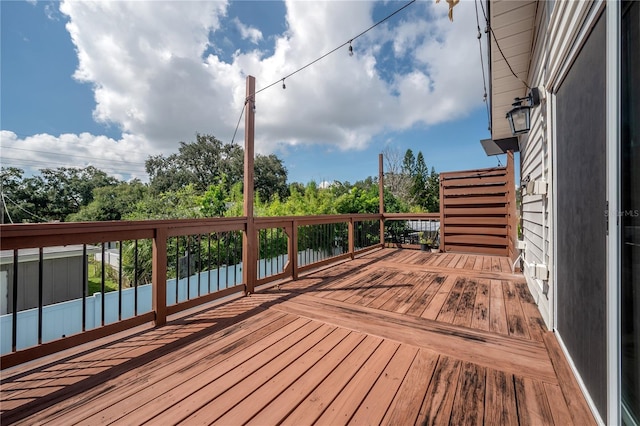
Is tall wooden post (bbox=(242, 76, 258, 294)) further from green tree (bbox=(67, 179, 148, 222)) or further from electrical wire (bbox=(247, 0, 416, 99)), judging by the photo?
green tree (bbox=(67, 179, 148, 222))

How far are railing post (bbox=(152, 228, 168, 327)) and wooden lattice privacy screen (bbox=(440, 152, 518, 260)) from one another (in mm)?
5370

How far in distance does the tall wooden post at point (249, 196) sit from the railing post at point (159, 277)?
35.1 inches

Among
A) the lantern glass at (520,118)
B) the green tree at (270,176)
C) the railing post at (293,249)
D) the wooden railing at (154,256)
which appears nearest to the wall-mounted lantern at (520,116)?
the lantern glass at (520,118)

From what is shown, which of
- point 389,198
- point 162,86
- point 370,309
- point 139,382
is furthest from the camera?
point 162,86

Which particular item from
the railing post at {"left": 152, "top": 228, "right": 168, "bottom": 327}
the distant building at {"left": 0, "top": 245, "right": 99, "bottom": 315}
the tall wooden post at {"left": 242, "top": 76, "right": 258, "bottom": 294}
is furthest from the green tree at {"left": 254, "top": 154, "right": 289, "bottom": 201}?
the railing post at {"left": 152, "top": 228, "right": 168, "bottom": 327}

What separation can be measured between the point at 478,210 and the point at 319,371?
17.0ft

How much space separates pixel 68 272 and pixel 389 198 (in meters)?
8.93

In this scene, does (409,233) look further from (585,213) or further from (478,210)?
(585,213)

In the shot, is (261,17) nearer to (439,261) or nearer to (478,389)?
(439,261)

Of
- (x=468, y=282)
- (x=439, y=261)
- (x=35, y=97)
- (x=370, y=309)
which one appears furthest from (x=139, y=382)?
(x=35, y=97)

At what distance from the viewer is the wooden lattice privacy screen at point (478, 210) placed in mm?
5078

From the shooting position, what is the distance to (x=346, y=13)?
4.15m

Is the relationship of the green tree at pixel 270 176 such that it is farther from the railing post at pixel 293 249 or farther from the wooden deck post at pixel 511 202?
the railing post at pixel 293 249

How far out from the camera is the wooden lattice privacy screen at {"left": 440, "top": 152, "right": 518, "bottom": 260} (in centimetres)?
508
